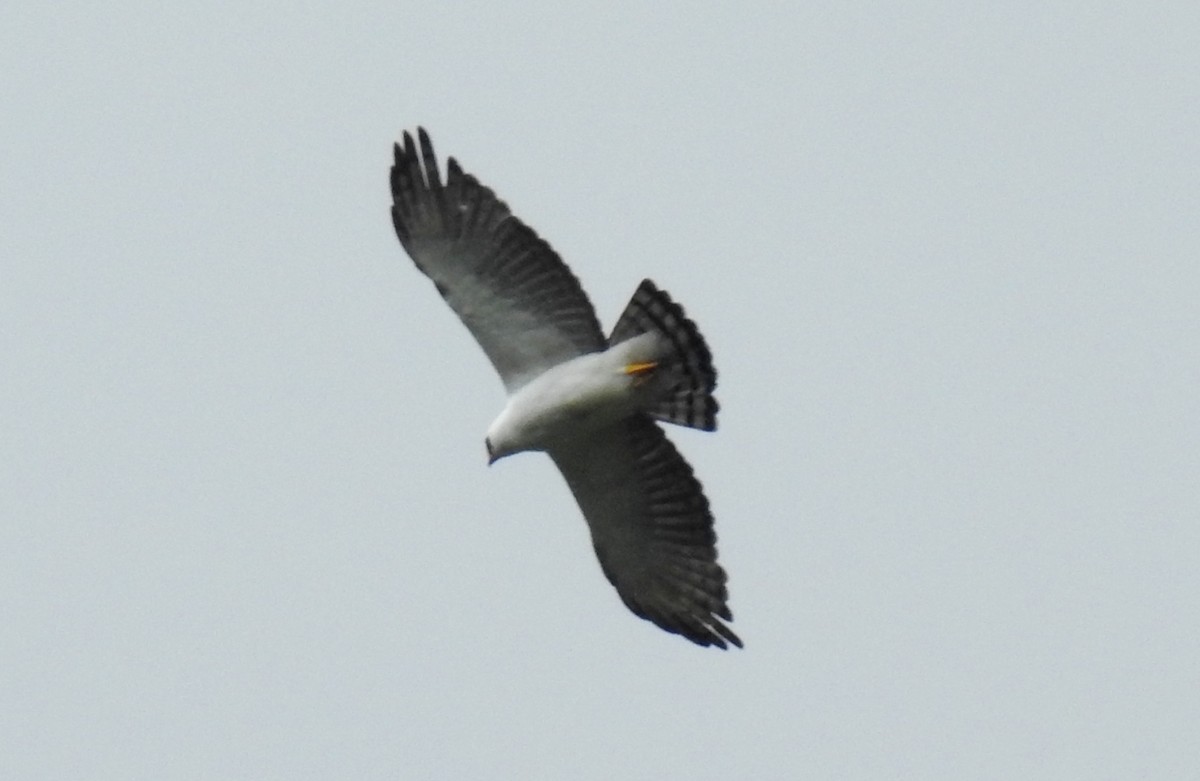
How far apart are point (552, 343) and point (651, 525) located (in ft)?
4.71

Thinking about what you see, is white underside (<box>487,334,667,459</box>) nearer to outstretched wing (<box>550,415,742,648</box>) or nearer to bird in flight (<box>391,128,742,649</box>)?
bird in flight (<box>391,128,742,649</box>)

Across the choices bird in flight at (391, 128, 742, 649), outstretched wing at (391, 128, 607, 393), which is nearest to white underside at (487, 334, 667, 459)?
bird in flight at (391, 128, 742, 649)

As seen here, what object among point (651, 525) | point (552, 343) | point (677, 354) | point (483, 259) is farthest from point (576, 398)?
point (651, 525)

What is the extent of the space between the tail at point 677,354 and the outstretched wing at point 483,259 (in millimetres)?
291

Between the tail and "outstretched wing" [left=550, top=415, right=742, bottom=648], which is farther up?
the tail

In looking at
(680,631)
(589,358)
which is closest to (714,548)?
(680,631)

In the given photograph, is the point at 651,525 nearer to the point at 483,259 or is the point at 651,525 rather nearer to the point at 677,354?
the point at 677,354

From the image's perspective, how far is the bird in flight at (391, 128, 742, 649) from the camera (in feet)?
46.1

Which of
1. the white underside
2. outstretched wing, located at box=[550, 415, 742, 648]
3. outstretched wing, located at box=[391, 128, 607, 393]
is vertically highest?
outstretched wing, located at box=[391, 128, 607, 393]

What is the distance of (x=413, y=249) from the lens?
46.2ft

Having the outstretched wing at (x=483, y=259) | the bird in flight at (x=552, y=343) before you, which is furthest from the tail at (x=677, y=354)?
the outstretched wing at (x=483, y=259)

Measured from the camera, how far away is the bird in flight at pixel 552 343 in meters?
14.0

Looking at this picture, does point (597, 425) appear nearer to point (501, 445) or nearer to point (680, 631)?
point (501, 445)

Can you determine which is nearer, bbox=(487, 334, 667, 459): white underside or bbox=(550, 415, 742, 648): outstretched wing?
bbox=(487, 334, 667, 459): white underside
